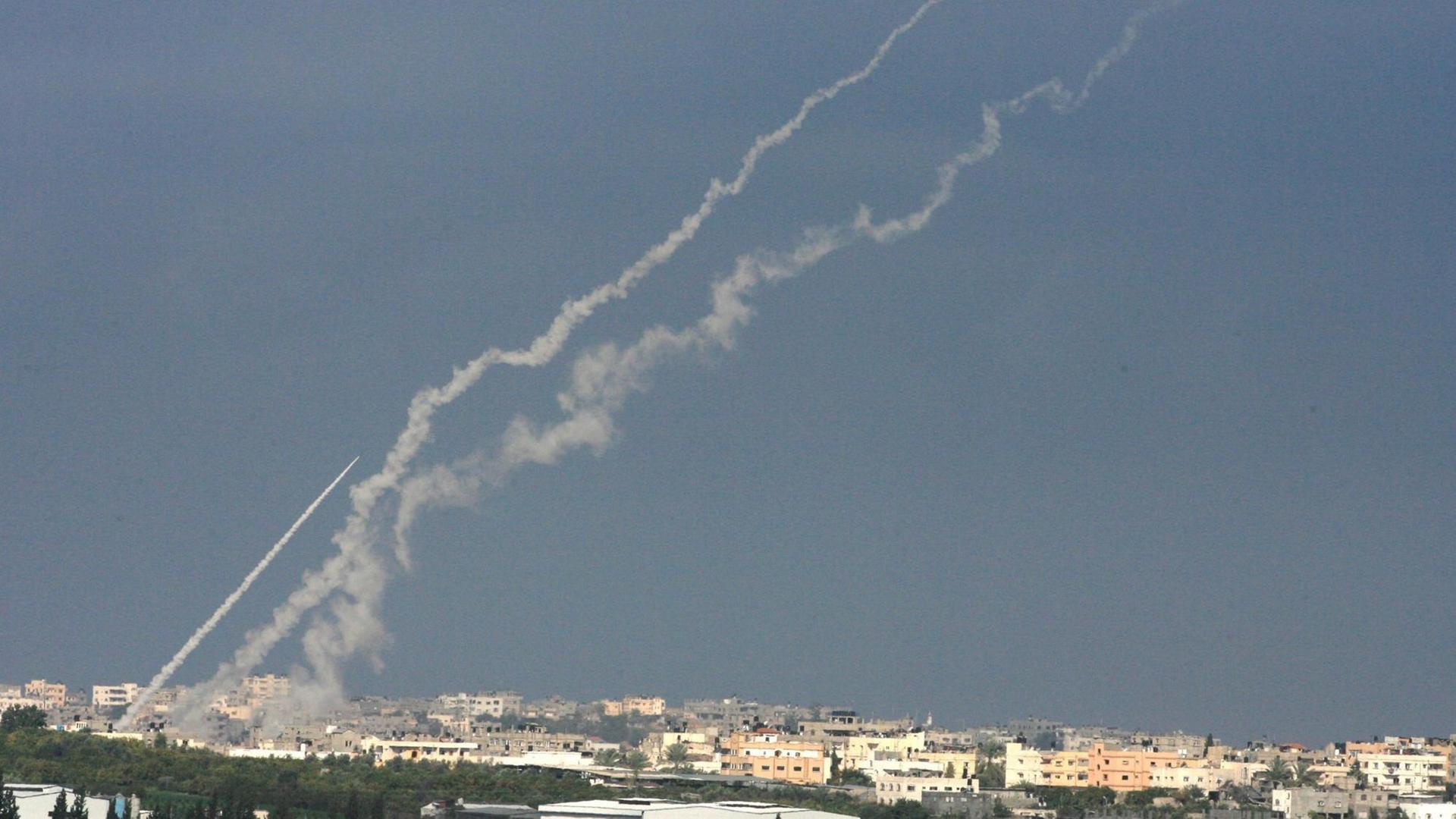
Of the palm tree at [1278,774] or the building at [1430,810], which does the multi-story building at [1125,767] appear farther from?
the building at [1430,810]

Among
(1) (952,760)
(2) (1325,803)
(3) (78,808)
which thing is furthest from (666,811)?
(1) (952,760)

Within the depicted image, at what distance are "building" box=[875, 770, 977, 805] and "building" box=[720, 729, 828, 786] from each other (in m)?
3.26

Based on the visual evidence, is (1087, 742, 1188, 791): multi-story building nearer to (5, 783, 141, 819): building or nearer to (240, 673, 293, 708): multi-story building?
(5, 783, 141, 819): building

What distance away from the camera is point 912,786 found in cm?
11425

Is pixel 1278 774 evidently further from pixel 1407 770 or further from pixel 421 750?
pixel 421 750

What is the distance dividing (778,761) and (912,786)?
1192 cm

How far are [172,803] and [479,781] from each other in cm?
2323

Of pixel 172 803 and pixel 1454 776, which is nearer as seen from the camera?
pixel 172 803

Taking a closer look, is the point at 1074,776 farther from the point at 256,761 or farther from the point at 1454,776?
the point at 256,761

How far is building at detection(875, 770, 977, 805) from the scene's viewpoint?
112m

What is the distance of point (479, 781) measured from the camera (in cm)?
9975

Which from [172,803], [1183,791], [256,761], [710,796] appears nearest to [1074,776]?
[1183,791]

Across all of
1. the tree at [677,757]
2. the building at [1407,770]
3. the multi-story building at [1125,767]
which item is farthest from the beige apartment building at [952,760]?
the building at [1407,770]

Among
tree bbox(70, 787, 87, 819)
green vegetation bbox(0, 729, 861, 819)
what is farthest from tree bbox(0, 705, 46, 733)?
tree bbox(70, 787, 87, 819)
